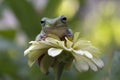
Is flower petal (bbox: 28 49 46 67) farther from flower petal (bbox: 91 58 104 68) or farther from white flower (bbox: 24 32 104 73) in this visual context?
flower petal (bbox: 91 58 104 68)

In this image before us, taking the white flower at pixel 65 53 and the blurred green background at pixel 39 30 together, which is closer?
the white flower at pixel 65 53

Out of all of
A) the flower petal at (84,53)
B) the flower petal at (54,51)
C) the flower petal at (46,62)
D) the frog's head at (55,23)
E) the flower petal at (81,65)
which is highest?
the frog's head at (55,23)

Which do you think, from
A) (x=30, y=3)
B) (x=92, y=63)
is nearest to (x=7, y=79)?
(x=30, y=3)

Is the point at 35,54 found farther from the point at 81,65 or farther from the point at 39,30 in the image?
the point at 39,30

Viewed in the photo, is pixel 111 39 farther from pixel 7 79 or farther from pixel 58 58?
pixel 58 58

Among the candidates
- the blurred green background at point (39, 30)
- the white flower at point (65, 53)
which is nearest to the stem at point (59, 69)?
the white flower at point (65, 53)

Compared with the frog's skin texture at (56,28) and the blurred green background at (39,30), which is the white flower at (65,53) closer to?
the frog's skin texture at (56,28)
